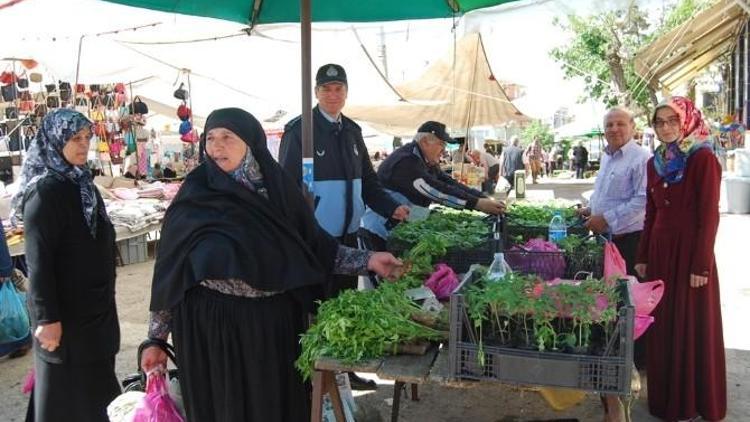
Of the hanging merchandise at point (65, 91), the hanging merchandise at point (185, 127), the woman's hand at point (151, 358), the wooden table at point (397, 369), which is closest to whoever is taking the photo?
the wooden table at point (397, 369)

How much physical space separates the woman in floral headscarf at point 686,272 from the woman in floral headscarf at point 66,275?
3026 millimetres

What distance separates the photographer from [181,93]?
33.1ft

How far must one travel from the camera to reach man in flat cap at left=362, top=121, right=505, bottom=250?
4.60 metres

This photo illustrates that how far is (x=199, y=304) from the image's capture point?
2.30m

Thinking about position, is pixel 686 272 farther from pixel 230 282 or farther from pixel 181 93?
pixel 181 93

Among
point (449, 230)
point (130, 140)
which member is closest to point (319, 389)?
point (449, 230)

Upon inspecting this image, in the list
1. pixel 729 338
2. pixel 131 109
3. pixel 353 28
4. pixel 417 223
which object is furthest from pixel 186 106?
pixel 729 338

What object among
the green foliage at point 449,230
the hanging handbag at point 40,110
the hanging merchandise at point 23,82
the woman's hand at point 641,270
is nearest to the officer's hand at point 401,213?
the green foliage at point 449,230

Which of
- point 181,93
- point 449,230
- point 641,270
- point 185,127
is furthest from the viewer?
point 185,127

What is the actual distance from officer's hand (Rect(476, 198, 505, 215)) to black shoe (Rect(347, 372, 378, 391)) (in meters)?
1.46

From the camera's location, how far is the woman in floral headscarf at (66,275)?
2670 mm

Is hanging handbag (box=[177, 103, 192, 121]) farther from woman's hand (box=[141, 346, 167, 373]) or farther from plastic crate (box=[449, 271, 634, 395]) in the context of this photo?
plastic crate (box=[449, 271, 634, 395])

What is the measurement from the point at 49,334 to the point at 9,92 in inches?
281

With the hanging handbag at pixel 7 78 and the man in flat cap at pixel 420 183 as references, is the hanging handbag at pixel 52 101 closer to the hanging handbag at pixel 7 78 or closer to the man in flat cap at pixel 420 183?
the hanging handbag at pixel 7 78
